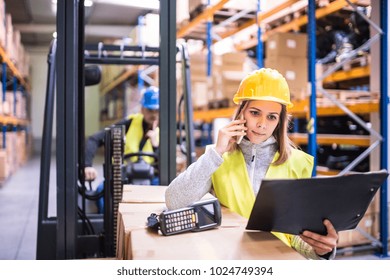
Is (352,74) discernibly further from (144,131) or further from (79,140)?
(79,140)

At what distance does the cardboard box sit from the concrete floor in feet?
6.26

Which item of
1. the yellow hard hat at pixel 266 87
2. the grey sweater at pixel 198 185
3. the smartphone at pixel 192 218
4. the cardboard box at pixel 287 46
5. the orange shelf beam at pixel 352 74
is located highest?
the cardboard box at pixel 287 46

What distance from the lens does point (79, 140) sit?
81.2 inches

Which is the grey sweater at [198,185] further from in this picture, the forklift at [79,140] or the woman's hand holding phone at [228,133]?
the forklift at [79,140]

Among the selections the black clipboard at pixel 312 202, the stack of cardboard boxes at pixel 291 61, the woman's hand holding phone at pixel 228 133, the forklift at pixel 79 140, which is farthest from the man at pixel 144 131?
the black clipboard at pixel 312 202

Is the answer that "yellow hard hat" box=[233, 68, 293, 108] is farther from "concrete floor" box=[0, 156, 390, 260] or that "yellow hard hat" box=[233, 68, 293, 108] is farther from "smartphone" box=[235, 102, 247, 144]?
"concrete floor" box=[0, 156, 390, 260]

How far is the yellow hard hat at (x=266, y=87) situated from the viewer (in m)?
1.48

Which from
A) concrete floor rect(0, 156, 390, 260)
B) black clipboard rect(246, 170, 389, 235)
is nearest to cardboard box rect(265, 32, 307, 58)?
concrete floor rect(0, 156, 390, 260)

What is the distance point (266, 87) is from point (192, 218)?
0.50 metres

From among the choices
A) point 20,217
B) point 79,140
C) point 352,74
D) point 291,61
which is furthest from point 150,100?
point 20,217

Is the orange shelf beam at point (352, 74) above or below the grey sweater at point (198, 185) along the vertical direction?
above

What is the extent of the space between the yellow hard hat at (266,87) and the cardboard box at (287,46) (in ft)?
9.28
